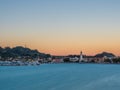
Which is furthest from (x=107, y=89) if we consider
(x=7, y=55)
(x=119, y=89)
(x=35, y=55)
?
(x=35, y=55)

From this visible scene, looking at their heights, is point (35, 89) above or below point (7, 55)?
below

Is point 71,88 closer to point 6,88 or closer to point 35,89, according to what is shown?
point 35,89

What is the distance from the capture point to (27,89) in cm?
3878

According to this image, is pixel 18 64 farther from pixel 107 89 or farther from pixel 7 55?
pixel 107 89

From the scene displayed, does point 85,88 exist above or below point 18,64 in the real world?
below

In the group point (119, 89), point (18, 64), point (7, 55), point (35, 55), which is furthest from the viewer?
point (35, 55)

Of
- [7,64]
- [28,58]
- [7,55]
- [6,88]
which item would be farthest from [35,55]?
[6,88]

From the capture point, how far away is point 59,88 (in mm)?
40031

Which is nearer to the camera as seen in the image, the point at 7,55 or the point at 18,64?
the point at 18,64

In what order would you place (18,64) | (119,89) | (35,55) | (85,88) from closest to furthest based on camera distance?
→ (119,89), (85,88), (18,64), (35,55)

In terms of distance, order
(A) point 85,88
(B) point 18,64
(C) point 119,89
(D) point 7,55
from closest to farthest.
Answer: (C) point 119,89, (A) point 85,88, (B) point 18,64, (D) point 7,55

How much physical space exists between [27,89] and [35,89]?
98 centimetres

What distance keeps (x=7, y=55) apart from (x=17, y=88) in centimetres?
13739

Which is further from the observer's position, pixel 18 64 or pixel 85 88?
pixel 18 64
